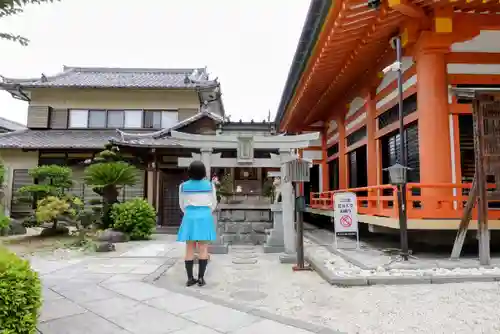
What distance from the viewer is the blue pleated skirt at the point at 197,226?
190 inches

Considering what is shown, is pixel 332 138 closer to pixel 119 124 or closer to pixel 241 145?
pixel 241 145

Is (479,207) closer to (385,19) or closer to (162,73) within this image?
(385,19)

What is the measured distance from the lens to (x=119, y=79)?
19609 millimetres

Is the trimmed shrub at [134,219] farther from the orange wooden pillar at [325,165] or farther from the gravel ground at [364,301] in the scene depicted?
the orange wooden pillar at [325,165]

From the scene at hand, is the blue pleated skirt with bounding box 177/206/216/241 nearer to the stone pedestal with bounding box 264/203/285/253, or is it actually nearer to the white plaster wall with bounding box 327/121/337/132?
the stone pedestal with bounding box 264/203/285/253

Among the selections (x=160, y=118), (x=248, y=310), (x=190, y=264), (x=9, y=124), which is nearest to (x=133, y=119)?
(x=160, y=118)

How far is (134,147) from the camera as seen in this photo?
1418 centimetres

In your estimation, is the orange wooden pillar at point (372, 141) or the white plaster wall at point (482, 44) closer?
the white plaster wall at point (482, 44)

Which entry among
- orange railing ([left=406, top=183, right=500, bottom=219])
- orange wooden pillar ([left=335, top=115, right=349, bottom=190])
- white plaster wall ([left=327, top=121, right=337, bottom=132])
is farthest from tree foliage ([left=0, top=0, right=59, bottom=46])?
white plaster wall ([left=327, top=121, right=337, bottom=132])

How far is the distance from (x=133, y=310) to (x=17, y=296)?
57.6 inches

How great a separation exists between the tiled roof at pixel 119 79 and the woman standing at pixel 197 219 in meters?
13.2

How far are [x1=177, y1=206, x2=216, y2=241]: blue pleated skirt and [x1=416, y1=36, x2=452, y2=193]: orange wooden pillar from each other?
4303 millimetres

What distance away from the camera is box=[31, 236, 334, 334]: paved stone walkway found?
3.08 m

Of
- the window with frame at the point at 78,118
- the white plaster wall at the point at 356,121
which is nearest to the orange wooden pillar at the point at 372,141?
the white plaster wall at the point at 356,121
